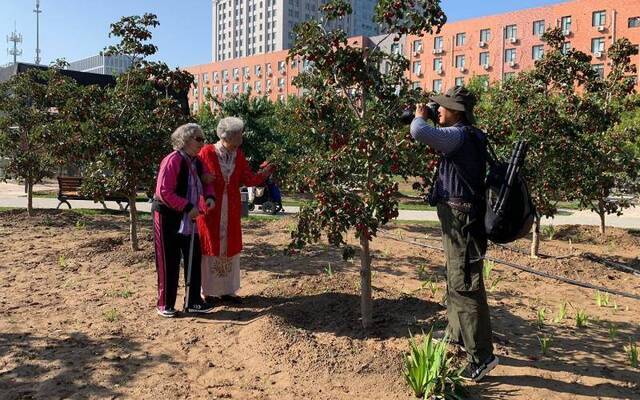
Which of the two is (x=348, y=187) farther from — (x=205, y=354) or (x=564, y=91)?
(x=564, y=91)

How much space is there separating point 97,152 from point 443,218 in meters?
5.31

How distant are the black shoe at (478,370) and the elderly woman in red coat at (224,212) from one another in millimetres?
2374

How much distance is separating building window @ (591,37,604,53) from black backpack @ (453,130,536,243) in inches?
2101

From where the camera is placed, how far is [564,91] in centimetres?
759

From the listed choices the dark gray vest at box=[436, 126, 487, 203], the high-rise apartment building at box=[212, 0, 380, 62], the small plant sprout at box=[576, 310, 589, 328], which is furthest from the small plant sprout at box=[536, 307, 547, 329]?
the high-rise apartment building at box=[212, 0, 380, 62]

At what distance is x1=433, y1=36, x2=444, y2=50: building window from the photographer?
6056 centimetres

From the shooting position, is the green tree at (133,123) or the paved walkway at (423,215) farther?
the paved walkway at (423,215)

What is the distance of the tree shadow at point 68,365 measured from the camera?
137 inches

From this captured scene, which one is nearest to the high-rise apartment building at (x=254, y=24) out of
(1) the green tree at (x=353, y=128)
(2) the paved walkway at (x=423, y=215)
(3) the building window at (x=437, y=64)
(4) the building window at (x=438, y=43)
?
(4) the building window at (x=438, y=43)

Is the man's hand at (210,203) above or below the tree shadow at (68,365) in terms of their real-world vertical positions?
above

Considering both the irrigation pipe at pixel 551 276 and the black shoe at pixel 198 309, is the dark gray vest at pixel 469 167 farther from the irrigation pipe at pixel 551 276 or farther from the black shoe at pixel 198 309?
the irrigation pipe at pixel 551 276

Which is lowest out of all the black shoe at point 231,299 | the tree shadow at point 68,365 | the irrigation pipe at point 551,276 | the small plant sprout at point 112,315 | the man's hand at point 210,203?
the tree shadow at point 68,365

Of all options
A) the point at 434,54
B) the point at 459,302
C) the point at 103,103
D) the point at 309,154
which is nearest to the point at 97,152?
the point at 103,103

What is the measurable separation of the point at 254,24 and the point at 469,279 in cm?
12923
